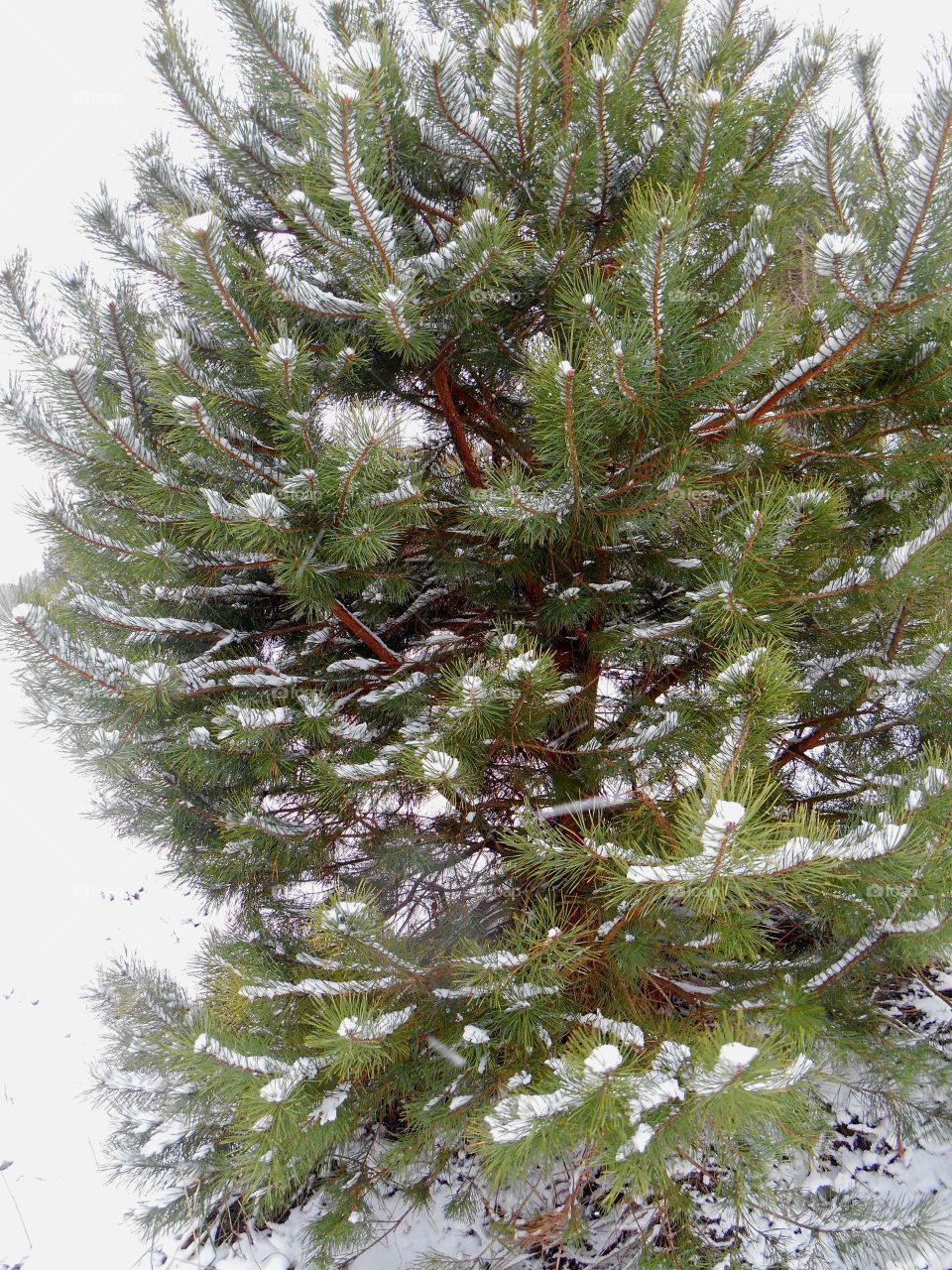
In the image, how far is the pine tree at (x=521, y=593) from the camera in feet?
5.22

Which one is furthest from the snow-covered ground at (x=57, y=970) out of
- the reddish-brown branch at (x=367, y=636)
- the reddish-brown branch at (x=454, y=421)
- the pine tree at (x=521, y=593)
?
the reddish-brown branch at (x=454, y=421)

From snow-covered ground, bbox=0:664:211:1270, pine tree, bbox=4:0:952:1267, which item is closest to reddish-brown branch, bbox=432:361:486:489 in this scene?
pine tree, bbox=4:0:952:1267

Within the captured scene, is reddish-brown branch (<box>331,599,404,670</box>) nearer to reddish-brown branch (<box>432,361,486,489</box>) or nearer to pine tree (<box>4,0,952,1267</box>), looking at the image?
pine tree (<box>4,0,952,1267</box>)

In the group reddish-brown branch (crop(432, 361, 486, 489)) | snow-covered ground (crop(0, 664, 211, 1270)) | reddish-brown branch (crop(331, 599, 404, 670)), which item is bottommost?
snow-covered ground (crop(0, 664, 211, 1270))

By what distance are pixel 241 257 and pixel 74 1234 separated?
165 inches

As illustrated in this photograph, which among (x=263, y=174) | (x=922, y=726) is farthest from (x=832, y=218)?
(x=263, y=174)

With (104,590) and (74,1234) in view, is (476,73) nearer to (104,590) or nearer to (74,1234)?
(104,590)

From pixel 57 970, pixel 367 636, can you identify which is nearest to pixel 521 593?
pixel 367 636

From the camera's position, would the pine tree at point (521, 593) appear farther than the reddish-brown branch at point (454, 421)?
No

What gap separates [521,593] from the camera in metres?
2.60

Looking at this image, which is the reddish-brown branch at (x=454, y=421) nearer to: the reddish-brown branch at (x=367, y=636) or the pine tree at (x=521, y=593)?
the pine tree at (x=521, y=593)

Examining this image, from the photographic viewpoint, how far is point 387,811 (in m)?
2.53

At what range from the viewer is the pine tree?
5.22ft

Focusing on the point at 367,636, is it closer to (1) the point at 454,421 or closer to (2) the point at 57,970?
(1) the point at 454,421
